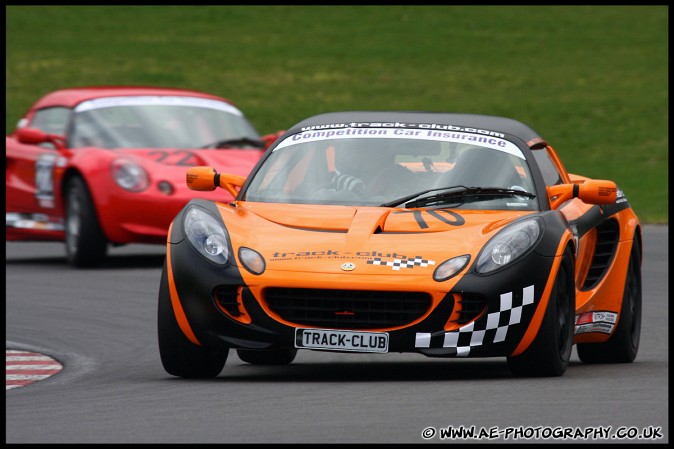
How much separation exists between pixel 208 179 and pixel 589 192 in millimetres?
1977

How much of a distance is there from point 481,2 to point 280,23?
5.93m

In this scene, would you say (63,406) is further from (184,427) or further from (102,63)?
(102,63)

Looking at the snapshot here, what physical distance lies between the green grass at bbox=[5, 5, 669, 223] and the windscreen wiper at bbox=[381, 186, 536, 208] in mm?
16413

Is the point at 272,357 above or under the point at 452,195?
under

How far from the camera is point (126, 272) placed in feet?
49.4

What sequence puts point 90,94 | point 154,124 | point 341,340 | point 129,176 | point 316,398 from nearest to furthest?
point 316,398 < point 341,340 < point 129,176 < point 154,124 < point 90,94

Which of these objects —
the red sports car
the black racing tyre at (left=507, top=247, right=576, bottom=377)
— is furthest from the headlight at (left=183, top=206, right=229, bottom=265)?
the red sports car

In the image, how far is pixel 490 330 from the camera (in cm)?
795

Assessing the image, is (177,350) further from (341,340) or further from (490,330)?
(490,330)

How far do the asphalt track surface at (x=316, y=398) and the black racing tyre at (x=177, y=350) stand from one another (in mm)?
96

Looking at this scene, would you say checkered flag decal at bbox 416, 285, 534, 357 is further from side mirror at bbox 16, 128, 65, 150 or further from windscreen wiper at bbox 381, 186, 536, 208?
side mirror at bbox 16, 128, 65, 150

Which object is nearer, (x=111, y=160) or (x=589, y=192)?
(x=589, y=192)

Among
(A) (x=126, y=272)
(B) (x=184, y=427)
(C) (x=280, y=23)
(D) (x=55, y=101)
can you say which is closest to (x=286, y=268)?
(B) (x=184, y=427)

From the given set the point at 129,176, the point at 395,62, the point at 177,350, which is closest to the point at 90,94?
the point at 129,176
